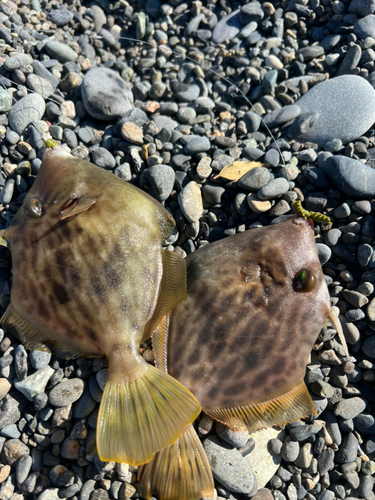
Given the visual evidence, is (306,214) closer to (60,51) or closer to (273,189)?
(273,189)

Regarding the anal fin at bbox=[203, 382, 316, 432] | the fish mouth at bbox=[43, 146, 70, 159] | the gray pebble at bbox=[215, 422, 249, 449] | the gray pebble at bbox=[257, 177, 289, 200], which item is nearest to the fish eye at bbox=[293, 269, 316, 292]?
the anal fin at bbox=[203, 382, 316, 432]

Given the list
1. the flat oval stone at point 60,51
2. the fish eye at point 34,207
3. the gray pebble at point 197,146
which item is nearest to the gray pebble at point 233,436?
the fish eye at point 34,207

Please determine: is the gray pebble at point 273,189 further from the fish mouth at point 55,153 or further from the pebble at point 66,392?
the pebble at point 66,392

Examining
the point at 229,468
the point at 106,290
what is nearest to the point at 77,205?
the point at 106,290

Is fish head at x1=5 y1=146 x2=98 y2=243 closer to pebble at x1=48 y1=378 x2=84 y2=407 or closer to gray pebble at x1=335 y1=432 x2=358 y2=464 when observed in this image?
pebble at x1=48 y1=378 x2=84 y2=407

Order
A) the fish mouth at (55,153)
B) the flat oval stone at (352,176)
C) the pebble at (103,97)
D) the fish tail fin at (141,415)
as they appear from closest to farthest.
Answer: the fish tail fin at (141,415), the fish mouth at (55,153), the flat oval stone at (352,176), the pebble at (103,97)

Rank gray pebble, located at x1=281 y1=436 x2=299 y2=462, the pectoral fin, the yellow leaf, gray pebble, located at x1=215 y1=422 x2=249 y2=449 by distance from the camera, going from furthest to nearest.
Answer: the yellow leaf → gray pebble, located at x1=281 y1=436 x2=299 y2=462 → gray pebble, located at x1=215 y1=422 x2=249 y2=449 → the pectoral fin
